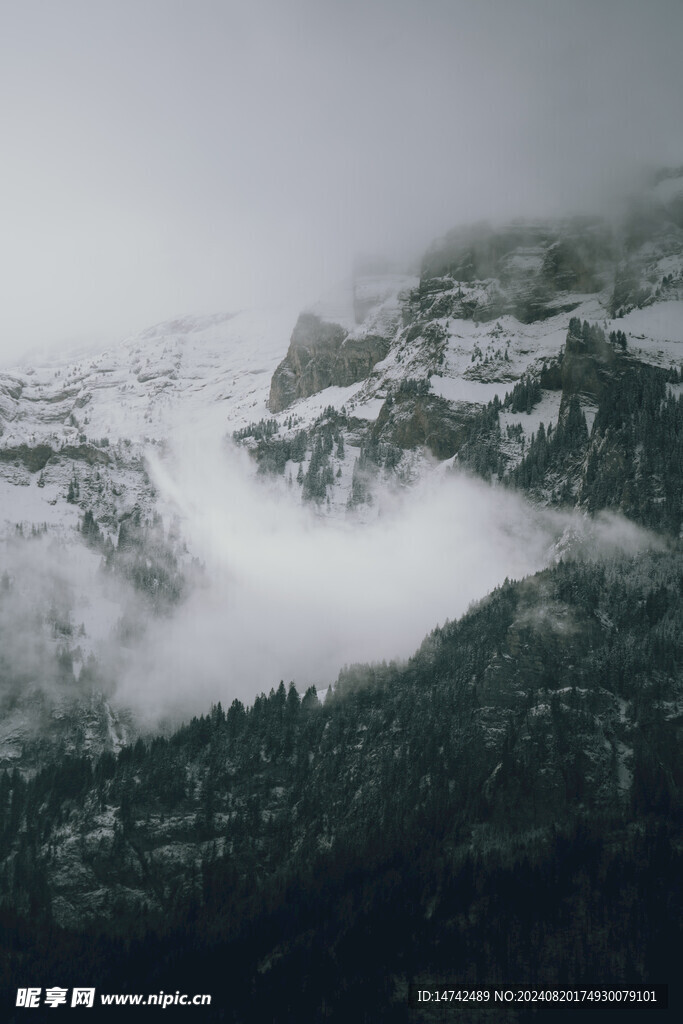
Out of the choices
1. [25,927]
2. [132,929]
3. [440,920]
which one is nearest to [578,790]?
[440,920]

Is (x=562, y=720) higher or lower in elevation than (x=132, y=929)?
higher

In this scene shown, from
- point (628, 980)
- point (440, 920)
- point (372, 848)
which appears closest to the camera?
point (628, 980)

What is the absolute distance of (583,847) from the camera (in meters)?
181

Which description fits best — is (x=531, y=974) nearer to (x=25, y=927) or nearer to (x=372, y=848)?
(x=372, y=848)

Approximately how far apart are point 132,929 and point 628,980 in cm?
7380

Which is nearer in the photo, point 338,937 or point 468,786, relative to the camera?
point 338,937

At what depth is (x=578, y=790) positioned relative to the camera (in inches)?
7411

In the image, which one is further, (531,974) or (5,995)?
(5,995)

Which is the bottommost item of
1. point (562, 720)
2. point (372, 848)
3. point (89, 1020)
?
point (89, 1020)

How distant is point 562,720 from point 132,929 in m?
71.4

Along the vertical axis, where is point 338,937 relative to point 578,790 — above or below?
below

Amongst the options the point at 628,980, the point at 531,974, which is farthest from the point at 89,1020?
the point at 628,980

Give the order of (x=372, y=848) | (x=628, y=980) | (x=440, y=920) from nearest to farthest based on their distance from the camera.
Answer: (x=628, y=980) < (x=440, y=920) < (x=372, y=848)

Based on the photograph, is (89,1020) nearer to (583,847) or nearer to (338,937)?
(338,937)
